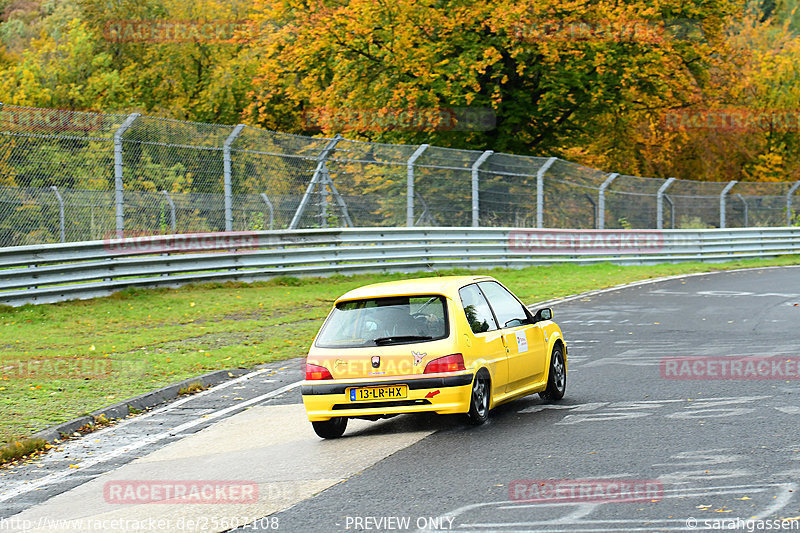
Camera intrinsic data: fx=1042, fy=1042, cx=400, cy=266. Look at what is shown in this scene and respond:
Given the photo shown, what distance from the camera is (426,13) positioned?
3309cm

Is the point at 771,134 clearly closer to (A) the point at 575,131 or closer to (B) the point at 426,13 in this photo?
(A) the point at 575,131

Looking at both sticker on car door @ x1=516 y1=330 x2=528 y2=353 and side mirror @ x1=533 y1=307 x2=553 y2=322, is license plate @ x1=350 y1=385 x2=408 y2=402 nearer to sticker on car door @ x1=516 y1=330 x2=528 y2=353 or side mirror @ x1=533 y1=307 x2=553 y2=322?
sticker on car door @ x1=516 y1=330 x2=528 y2=353

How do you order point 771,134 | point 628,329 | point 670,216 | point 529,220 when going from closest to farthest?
point 628,329
point 529,220
point 670,216
point 771,134

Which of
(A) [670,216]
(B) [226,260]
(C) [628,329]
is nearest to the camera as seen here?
(C) [628,329]

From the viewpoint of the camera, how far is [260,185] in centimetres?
2138

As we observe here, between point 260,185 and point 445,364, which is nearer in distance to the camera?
point 445,364

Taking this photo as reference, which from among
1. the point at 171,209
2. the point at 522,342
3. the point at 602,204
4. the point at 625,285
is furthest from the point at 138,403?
the point at 602,204

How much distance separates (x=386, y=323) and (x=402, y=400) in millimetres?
730

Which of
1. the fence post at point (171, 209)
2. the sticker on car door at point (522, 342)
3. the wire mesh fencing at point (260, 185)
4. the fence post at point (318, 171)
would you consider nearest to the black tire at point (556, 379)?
the sticker on car door at point (522, 342)

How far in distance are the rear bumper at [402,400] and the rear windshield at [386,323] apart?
357 mm

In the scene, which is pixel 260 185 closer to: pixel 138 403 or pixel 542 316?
pixel 138 403

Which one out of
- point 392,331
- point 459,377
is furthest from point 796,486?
point 392,331

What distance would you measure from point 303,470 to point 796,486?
3.38m

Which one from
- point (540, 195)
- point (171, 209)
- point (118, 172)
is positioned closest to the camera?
point (118, 172)
